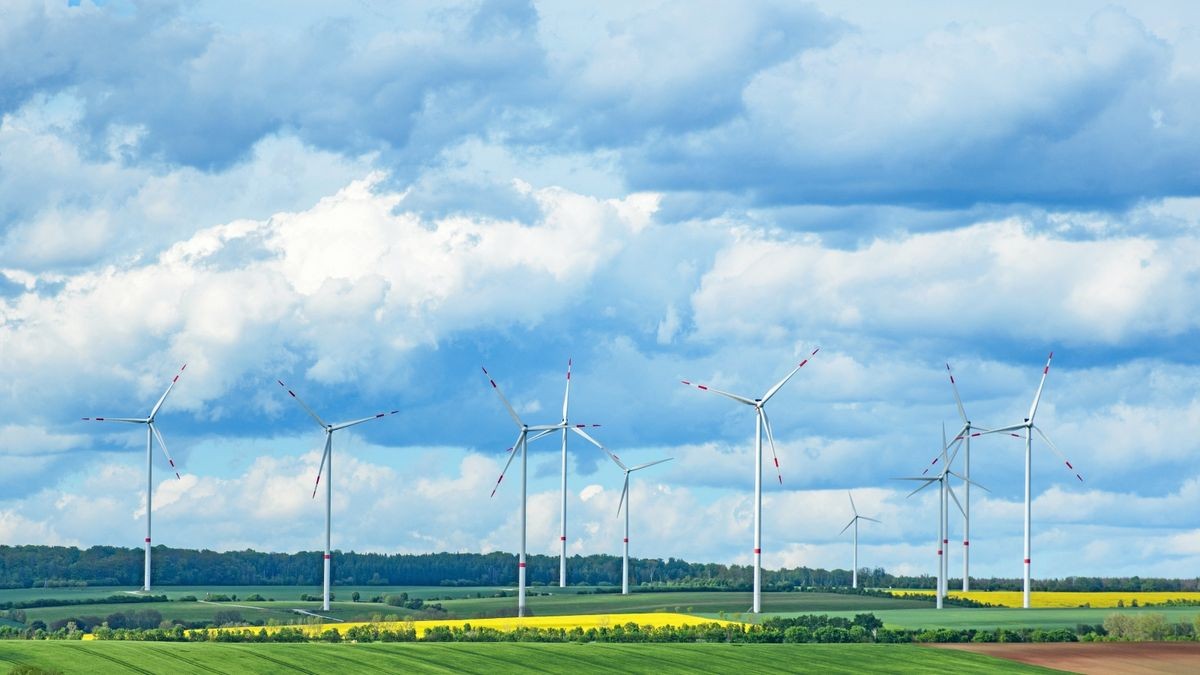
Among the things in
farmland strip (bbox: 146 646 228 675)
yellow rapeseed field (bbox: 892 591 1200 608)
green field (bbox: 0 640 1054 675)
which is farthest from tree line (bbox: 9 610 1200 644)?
yellow rapeseed field (bbox: 892 591 1200 608)

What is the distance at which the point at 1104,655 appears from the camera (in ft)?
380

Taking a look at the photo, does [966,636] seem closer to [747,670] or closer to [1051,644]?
[1051,644]

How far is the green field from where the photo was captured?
85.3 meters

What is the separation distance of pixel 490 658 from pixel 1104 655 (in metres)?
44.6

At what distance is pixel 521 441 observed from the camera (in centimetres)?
15425

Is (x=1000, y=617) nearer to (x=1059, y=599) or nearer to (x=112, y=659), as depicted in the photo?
(x=1059, y=599)

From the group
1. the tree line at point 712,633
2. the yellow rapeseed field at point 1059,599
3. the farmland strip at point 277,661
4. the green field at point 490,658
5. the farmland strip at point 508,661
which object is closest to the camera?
the green field at point 490,658

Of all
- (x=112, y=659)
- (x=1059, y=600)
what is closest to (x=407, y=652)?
(x=112, y=659)

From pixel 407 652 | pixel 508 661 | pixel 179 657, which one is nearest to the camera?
pixel 179 657

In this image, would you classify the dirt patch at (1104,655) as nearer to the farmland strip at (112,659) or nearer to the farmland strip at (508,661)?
the farmland strip at (508,661)

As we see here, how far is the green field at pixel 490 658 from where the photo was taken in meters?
85.3

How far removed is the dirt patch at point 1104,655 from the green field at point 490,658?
130 inches

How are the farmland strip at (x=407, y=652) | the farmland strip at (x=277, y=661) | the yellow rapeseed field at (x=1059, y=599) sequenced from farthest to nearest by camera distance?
the yellow rapeseed field at (x=1059, y=599) → the farmland strip at (x=407, y=652) → the farmland strip at (x=277, y=661)

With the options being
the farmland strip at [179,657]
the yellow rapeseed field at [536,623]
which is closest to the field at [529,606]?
the yellow rapeseed field at [536,623]
